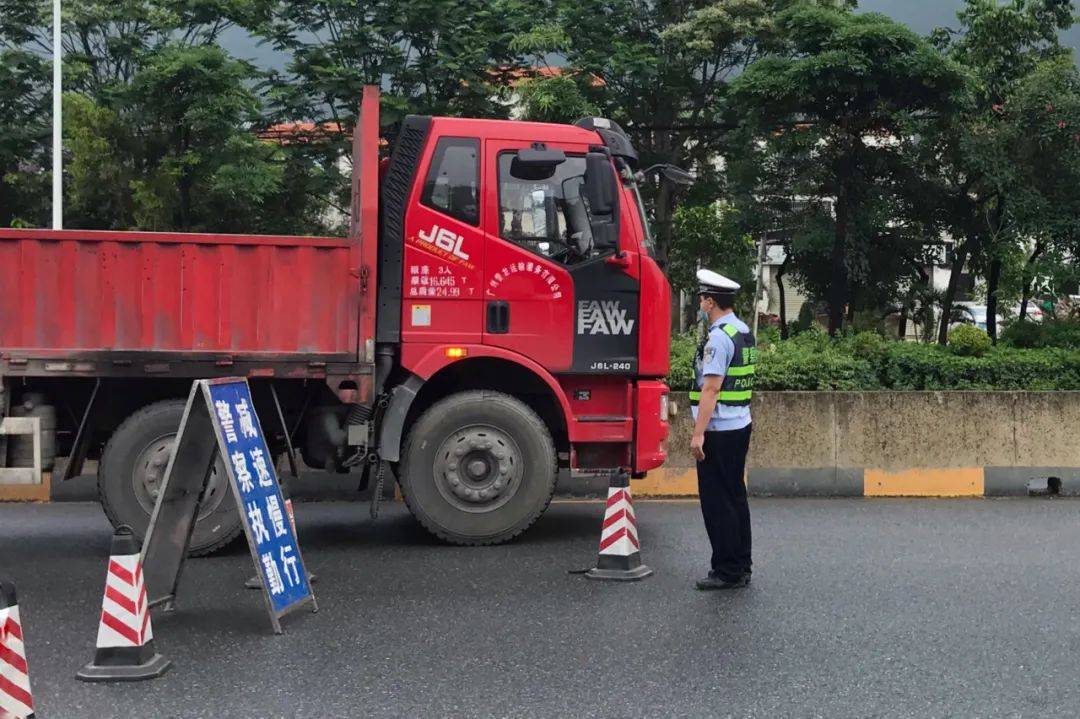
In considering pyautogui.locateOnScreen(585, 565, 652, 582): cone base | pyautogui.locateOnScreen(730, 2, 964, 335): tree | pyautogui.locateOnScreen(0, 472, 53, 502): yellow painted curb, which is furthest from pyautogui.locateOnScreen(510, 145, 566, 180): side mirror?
pyautogui.locateOnScreen(730, 2, 964, 335): tree

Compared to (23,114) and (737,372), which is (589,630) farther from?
(23,114)

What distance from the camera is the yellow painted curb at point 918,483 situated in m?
11.0

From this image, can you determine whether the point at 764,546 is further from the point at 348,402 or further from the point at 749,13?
the point at 749,13

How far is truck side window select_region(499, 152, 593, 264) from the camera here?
7.91 m

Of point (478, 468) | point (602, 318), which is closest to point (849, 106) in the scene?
point (602, 318)

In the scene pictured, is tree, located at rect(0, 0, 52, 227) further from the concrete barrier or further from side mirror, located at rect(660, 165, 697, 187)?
side mirror, located at rect(660, 165, 697, 187)

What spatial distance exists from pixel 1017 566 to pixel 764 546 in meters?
1.64

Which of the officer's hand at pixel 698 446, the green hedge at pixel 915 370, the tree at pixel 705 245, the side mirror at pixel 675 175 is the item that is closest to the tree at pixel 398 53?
the tree at pixel 705 245

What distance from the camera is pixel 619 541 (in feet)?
22.8

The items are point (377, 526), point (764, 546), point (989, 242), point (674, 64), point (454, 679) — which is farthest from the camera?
point (674, 64)

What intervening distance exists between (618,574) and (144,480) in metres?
3.16

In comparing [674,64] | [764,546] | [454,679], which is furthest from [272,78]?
[454,679]

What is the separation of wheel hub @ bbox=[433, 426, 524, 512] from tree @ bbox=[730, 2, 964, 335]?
10883 millimetres

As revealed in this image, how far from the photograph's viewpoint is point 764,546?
26.5ft
